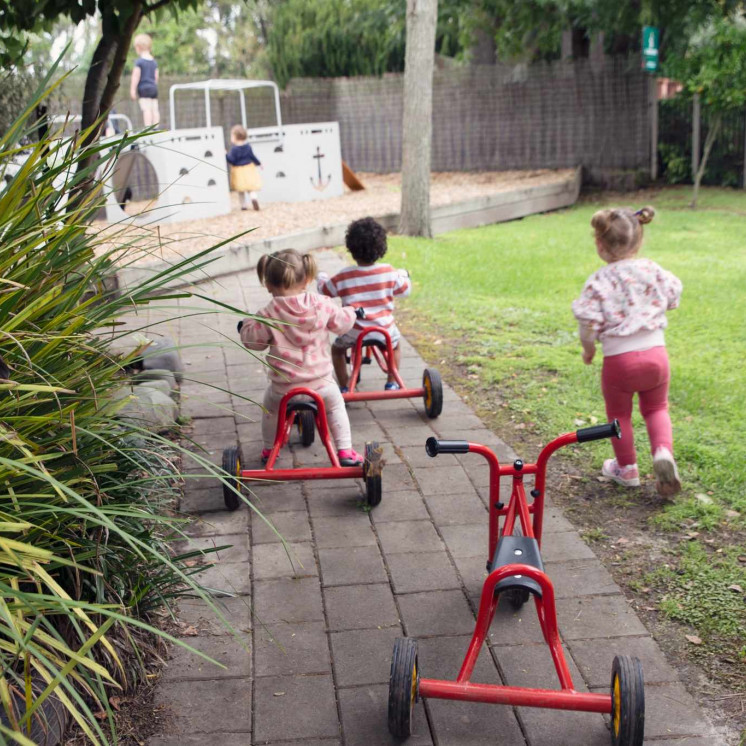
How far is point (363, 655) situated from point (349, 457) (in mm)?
1453

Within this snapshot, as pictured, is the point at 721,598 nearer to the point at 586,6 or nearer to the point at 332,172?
the point at 332,172

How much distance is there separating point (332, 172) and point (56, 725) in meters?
13.2

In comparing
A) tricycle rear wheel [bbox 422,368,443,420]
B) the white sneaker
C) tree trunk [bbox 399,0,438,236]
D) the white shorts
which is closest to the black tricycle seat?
the white sneaker

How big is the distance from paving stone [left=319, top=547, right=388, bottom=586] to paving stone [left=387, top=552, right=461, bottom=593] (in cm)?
6

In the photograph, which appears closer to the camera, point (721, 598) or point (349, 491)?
point (721, 598)

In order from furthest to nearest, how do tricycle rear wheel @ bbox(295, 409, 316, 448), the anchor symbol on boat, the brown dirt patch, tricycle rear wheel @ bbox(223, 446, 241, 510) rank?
the anchor symbol on boat, the brown dirt patch, tricycle rear wheel @ bbox(295, 409, 316, 448), tricycle rear wheel @ bbox(223, 446, 241, 510)

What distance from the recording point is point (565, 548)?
3.62 meters

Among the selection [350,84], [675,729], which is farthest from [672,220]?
[675,729]

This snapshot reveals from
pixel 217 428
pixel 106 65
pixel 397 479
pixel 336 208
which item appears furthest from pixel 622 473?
pixel 336 208

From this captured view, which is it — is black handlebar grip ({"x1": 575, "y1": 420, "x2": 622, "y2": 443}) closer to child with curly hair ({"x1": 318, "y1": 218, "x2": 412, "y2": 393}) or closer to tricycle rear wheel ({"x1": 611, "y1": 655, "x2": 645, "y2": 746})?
tricycle rear wheel ({"x1": 611, "y1": 655, "x2": 645, "y2": 746})

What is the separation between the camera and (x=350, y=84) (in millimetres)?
18766

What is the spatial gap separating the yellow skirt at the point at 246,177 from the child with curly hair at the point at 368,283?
26.6 ft

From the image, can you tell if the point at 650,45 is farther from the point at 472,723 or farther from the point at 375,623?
the point at 472,723

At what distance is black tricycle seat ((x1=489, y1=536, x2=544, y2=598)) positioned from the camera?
8.10 ft
